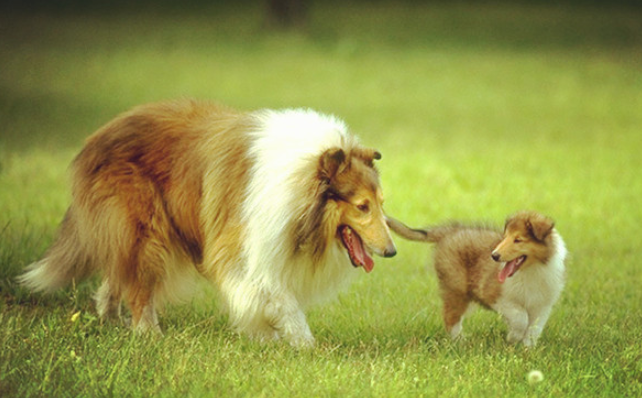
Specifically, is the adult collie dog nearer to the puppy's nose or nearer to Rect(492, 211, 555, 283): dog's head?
the puppy's nose

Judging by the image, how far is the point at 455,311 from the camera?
24.6 feet

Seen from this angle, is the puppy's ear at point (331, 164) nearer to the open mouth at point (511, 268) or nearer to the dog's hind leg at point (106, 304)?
the open mouth at point (511, 268)

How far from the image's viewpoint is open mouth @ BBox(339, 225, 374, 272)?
21.8 feet

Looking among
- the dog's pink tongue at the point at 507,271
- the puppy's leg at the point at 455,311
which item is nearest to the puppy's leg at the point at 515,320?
the dog's pink tongue at the point at 507,271

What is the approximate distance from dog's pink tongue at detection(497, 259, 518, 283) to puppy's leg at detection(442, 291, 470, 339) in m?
0.38

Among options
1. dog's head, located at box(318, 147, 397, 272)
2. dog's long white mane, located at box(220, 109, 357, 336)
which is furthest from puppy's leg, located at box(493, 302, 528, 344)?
dog's head, located at box(318, 147, 397, 272)

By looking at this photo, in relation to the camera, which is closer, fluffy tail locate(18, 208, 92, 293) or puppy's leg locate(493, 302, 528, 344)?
puppy's leg locate(493, 302, 528, 344)

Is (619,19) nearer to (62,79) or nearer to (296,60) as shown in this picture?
(296,60)

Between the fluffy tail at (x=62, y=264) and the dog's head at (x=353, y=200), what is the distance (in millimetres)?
1926

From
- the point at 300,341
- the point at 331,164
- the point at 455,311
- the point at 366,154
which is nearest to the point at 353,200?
the point at 331,164

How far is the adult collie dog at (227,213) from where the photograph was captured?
6578 mm

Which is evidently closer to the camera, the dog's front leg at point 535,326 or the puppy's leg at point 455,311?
the dog's front leg at point 535,326

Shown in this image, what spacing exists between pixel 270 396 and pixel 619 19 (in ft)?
82.6

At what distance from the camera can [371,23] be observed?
2870 centimetres
